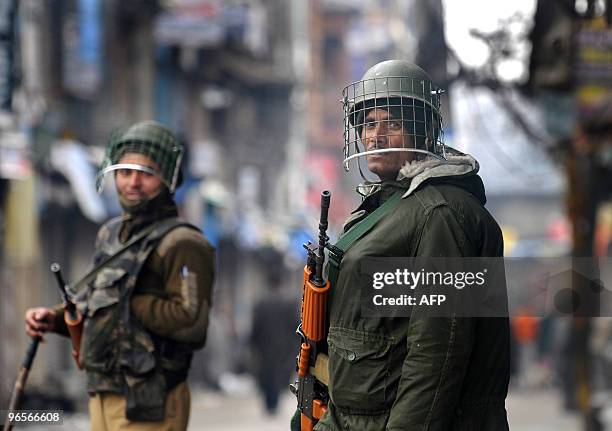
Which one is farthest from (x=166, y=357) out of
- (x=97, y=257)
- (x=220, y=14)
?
(x=220, y=14)

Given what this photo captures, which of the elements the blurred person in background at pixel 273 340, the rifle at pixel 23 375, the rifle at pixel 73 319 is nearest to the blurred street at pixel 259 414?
the blurred person in background at pixel 273 340

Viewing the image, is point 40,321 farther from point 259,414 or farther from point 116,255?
point 259,414

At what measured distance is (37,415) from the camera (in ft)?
22.2

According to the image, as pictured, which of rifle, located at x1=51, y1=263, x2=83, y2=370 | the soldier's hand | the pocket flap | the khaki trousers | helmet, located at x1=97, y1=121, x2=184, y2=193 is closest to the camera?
the pocket flap

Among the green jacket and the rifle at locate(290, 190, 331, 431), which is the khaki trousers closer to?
the rifle at locate(290, 190, 331, 431)

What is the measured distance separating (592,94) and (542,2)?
165 centimetres

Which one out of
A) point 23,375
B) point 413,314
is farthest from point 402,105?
point 23,375

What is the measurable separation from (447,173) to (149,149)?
2.12 m

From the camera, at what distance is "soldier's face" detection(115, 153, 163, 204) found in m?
6.02

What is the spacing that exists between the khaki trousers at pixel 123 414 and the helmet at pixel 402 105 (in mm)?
1741

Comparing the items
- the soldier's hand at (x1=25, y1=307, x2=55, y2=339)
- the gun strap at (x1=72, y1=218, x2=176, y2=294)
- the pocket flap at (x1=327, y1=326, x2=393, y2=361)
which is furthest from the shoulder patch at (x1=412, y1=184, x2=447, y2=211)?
the soldier's hand at (x1=25, y1=307, x2=55, y2=339)

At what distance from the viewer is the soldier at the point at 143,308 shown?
5.75 meters

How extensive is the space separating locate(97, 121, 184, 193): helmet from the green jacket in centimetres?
194

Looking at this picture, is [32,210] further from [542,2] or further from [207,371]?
[542,2]
